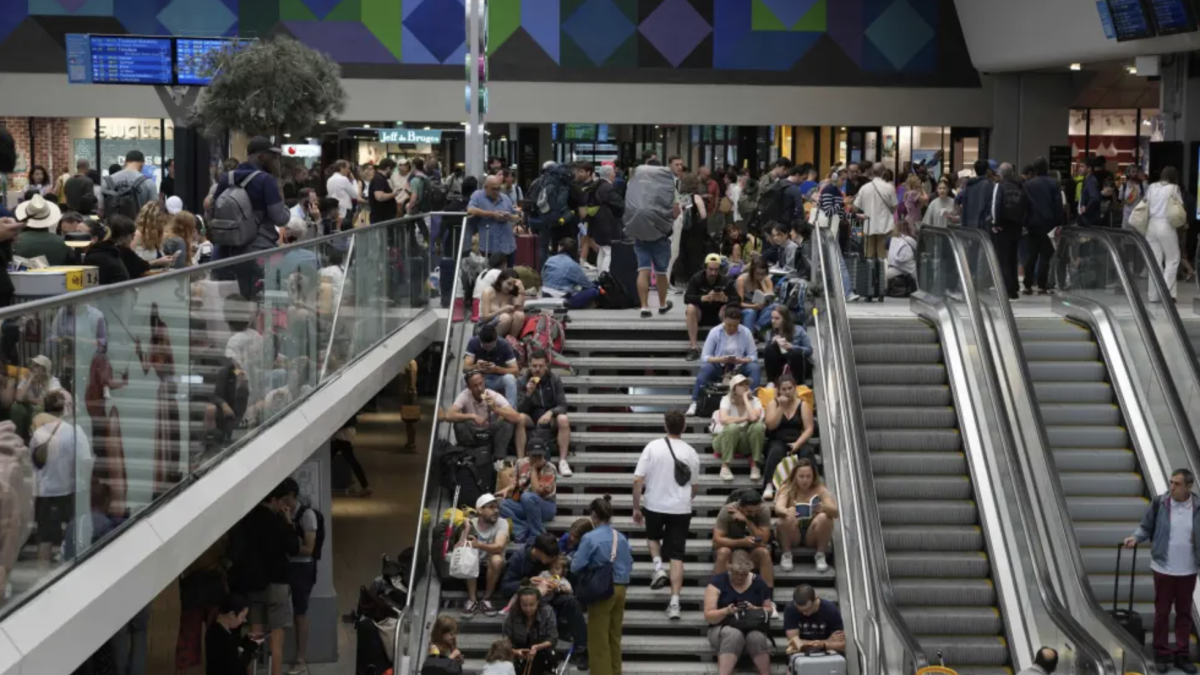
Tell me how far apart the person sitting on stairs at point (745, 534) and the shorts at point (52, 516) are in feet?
24.4

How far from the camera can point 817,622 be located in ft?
43.4

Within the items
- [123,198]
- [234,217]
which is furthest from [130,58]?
[234,217]

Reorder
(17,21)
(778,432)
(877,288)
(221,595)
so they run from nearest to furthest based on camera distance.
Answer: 1. (221,595)
2. (778,432)
3. (877,288)
4. (17,21)

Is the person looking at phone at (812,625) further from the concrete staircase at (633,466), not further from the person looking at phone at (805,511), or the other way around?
the person looking at phone at (805,511)

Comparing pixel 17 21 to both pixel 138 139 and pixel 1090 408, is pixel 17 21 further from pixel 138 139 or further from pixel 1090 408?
pixel 1090 408

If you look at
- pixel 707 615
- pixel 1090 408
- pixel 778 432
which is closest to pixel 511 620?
pixel 707 615

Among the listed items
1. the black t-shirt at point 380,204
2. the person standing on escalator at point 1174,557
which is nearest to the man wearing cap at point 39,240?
the person standing on escalator at point 1174,557

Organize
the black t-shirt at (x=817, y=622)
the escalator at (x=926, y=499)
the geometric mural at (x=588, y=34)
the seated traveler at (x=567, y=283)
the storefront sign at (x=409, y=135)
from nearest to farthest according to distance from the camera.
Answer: the black t-shirt at (x=817, y=622), the escalator at (x=926, y=499), the seated traveler at (x=567, y=283), the geometric mural at (x=588, y=34), the storefront sign at (x=409, y=135)

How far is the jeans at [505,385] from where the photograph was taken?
1608cm

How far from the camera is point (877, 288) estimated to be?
64.6 ft

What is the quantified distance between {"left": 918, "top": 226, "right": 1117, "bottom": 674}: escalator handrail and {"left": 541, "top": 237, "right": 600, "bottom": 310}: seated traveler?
390 centimetres

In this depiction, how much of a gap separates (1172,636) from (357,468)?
1137 cm

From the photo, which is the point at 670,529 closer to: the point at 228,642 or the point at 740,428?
the point at 740,428

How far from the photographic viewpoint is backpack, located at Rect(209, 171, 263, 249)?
12.3 metres
